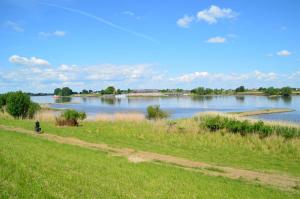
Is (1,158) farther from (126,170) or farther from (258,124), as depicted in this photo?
(258,124)

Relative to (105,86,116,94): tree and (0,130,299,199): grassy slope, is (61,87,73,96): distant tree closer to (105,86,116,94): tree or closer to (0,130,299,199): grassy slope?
(105,86,116,94): tree

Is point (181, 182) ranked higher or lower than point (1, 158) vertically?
lower

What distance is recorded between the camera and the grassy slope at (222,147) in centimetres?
1489

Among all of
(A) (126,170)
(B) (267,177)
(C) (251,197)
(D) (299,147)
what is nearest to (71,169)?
(A) (126,170)

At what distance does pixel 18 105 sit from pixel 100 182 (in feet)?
99.5

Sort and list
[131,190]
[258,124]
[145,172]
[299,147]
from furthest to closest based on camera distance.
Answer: [258,124]
[299,147]
[145,172]
[131,190]

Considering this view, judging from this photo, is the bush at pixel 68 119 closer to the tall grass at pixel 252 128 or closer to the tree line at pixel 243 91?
the tall grass at pixel 252 128

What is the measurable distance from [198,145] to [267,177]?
319 inches

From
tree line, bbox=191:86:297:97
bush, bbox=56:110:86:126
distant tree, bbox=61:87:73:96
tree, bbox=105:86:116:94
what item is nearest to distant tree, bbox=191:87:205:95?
tree line, bbox=191:86:297:97

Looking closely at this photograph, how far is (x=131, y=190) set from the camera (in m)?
7.88

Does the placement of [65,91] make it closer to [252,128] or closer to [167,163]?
[252,128]

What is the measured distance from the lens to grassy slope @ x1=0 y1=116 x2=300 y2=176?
14891 mm

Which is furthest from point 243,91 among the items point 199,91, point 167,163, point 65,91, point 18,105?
point 167,163

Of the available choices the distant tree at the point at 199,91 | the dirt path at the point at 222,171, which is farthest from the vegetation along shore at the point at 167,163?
the distant tree at the point at 199,91
